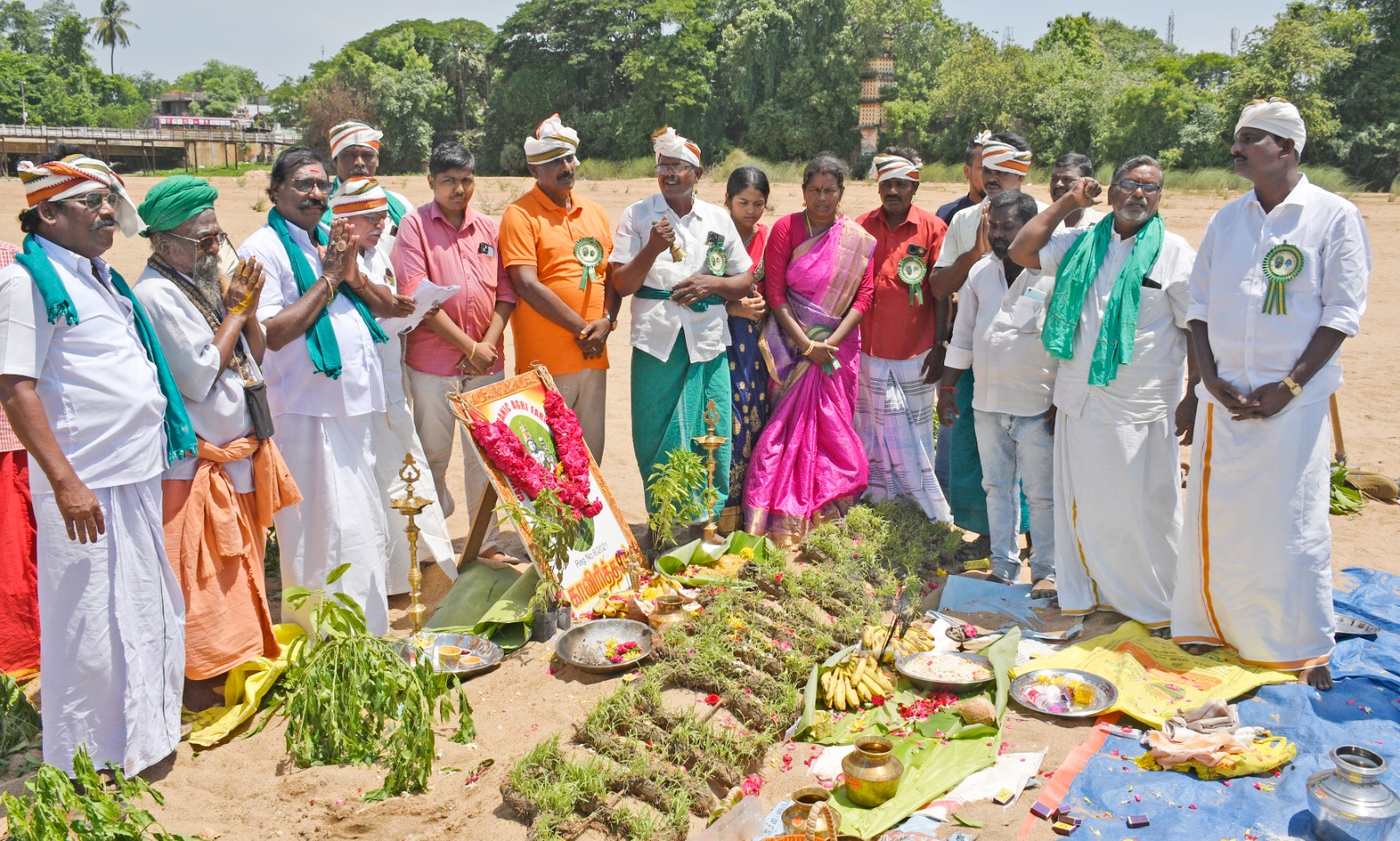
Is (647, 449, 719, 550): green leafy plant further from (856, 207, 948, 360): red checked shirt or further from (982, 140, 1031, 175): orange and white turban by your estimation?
(982, 140, 1031, 175): orange and white turban

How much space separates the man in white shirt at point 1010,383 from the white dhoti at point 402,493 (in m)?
3.13

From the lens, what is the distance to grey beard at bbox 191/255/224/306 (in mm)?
4078

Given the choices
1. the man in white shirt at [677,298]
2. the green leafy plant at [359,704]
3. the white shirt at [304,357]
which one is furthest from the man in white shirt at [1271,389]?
the white shirt at [304,357]

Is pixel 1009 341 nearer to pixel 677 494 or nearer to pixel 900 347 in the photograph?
pixel 900 347

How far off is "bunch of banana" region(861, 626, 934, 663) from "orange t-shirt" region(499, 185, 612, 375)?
2223mm

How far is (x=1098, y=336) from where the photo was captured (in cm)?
498

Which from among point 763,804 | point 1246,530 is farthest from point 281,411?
point 1246,530

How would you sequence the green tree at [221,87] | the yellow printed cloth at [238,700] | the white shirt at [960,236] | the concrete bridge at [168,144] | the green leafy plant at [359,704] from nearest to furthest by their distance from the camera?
the green leafy plant at [359,704] < the yellow printed cloth at [238,700] < the white shirt at [960,236] < the concrete bridge at [168,144] < the green tree at [221,87]

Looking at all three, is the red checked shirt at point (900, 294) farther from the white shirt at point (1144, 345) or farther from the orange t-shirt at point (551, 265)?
the orange t-shirt at point (551, 265)

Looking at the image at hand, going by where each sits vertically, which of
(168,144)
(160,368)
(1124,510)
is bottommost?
(1124,510)

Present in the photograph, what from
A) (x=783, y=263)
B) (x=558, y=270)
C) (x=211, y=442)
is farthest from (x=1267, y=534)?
(x=211, y=442)

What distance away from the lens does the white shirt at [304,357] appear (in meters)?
4.54

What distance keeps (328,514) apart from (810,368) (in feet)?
9.80

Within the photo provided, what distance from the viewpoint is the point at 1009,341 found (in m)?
5.51
